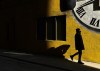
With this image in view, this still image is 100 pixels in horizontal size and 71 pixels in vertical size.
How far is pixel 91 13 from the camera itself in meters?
15.8

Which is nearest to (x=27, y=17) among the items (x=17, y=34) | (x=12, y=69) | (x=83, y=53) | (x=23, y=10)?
(x=23, y=10)

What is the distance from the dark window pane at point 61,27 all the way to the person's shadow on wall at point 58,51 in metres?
0.60

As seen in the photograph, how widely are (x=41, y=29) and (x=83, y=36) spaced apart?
4.74 metres

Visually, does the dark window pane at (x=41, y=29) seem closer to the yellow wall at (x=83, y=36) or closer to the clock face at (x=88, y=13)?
the yellow wall at (x=83, y=36)

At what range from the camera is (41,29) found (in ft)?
66.5

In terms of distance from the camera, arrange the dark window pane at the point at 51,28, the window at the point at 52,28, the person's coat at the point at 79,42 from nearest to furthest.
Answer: the person's coat at the point at 79,42, the window at the point at 52,28, the dark window pane at the point at 51,28

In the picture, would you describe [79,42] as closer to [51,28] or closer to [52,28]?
[52,28]

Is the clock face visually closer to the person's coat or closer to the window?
the person's coat

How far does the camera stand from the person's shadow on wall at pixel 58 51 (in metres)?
17.7

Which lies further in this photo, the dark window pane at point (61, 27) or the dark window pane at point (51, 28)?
the dark window pane at point (51, 28)

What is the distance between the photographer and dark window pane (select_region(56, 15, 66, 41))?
1797 cm

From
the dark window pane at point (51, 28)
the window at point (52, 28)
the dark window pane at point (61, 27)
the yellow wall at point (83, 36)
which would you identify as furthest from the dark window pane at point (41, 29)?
the dark window pane at point (61, 27)

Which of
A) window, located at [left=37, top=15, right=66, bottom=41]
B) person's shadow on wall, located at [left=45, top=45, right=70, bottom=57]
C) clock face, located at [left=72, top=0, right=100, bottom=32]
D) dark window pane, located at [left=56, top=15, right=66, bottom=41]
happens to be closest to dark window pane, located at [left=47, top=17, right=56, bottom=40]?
window, located at [left=37, top=15, right=66, bottom=41]

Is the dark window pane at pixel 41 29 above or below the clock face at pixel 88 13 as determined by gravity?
below
